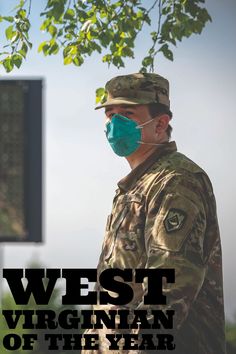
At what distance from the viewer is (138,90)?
400cm

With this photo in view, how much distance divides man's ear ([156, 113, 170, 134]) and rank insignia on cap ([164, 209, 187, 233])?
47 cm

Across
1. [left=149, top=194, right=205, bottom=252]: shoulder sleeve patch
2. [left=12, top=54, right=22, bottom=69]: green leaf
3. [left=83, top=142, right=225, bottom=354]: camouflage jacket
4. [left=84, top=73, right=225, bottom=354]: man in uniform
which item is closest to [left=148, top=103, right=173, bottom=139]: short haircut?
[left=84, top=73, right=225, bottom=354]: man in uniform

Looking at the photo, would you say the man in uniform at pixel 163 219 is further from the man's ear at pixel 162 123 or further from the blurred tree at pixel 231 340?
the blurred tree at pixel 231 340

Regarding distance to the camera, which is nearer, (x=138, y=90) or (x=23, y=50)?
(x=138, y=90)

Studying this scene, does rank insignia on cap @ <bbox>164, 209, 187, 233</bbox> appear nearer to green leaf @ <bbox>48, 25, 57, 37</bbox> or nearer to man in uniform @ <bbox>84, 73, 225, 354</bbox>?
man in uniform @ <bbox>84, 73, 225, 354</bbox>

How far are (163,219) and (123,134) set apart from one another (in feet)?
1.70

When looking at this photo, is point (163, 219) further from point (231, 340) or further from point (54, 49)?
point (231, 340)

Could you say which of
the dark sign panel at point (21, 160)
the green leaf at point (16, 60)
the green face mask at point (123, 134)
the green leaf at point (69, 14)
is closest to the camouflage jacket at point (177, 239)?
the green face mask at point (123, 134)

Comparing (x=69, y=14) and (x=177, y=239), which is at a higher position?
(x=69, y=14)

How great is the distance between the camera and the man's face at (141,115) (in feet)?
13.1

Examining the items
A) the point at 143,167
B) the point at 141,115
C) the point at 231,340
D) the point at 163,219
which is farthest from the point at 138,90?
the point at 231,340

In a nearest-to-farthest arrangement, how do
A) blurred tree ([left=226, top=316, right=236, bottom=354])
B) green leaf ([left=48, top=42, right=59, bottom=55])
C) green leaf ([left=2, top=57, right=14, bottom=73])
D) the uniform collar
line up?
the uniform collar < blurred tree ([left=226, top=316, right=236, bottom=354]) < green leaf ([left=2, top=57, right=14, bottom=73]) < green leaf ([left=48, top=42, right=59, bottom=55])

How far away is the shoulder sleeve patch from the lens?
3607mm

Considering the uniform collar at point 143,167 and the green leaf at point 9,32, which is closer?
the uniform collar at point 143,167
